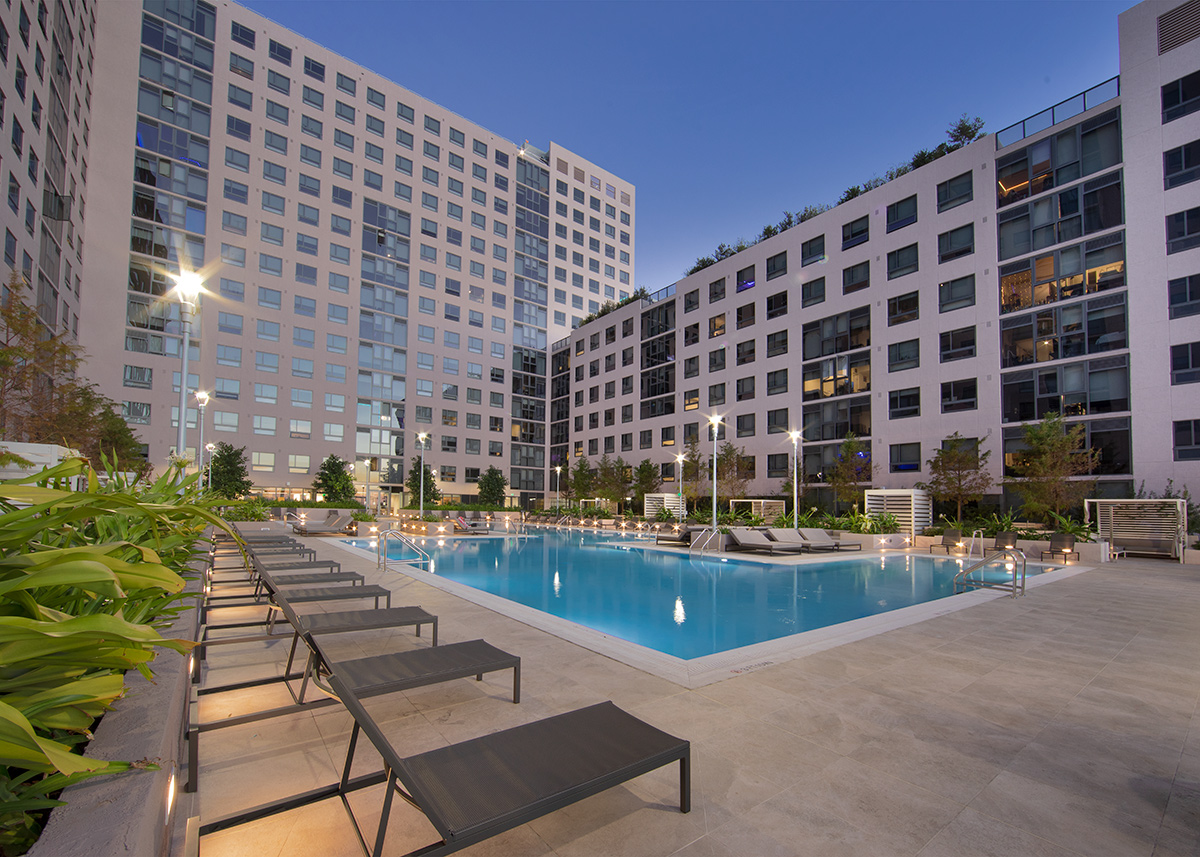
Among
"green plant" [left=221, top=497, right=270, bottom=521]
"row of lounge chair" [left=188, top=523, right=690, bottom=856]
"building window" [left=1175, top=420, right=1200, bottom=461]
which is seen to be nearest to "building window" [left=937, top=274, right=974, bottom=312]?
"building window" [left=1175, top=420, right=1200, bottom=461]

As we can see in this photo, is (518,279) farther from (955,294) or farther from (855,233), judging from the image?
(955,294)

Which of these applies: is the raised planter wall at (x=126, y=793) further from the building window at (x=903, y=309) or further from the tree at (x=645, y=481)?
the tree at (x=645, y=481)

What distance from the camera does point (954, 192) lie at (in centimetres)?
2855

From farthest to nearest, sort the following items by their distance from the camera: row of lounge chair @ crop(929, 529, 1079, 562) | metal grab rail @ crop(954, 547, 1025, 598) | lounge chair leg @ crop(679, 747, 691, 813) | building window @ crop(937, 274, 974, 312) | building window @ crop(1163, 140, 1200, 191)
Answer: building window @ crop(937, 274, 974, 312), building window @ crop(1163, 140, 1200, 191), row of lounge chair @ crop(929, 529, 1079, 562), metal grab rail @ crop(954, 547, 1025, 598), lounge chair leg @ crop(679, 747, 691, 813)

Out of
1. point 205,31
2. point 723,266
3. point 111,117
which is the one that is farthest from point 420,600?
point 205,31

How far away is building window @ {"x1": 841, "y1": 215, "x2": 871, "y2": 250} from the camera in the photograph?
32.0 metres

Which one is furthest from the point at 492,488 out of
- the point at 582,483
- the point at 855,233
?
the point at 855,233

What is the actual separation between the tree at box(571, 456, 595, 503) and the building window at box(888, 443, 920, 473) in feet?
72.1

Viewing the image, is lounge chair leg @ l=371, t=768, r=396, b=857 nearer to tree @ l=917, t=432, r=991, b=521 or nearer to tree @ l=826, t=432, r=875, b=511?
tree @ l=917, t=432, r=991, b=521

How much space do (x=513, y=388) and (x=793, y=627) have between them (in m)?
50.8

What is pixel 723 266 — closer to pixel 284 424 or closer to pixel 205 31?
pixel 284 424

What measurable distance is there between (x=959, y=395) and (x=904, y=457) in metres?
4.03

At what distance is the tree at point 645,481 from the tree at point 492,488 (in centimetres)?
1291

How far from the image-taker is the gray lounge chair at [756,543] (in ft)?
62.0
